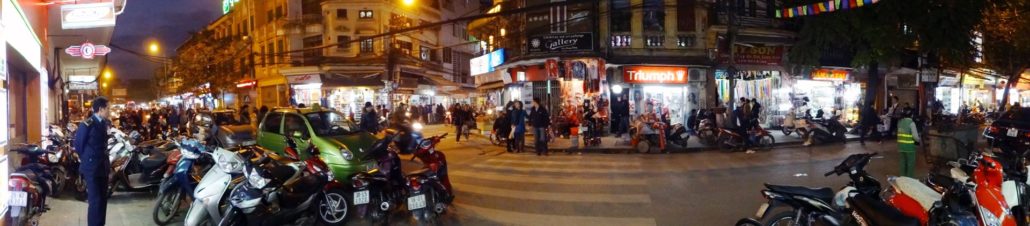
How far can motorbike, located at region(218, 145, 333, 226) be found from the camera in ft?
20.6

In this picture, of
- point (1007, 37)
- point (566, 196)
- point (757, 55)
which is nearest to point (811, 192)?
point (566, 196)

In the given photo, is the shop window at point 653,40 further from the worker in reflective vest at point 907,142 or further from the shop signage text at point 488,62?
the worker in reflective vest at point 907,142

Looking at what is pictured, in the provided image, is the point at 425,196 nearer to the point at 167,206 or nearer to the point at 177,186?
the point at 177,186

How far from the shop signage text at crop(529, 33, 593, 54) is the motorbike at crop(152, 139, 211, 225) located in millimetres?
14653

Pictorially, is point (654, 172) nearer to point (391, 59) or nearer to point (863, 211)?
point (863, 211)

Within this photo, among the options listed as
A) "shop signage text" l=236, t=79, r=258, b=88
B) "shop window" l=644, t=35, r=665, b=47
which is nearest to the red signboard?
"shop window" l=644, t=35, r=665, b=47

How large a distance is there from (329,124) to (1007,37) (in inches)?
971

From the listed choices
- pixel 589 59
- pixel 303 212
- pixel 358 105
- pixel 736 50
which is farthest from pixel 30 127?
pixel 358 105

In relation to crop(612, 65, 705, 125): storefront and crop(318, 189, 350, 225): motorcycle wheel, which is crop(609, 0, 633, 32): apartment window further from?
crop(318, 189, 350, 225): motorcycle wheel

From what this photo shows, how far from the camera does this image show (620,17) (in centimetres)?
2183

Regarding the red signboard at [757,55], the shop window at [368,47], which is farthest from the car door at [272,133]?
the shop window at [368,47]

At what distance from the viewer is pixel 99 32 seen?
15.8m

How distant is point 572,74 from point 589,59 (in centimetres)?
76

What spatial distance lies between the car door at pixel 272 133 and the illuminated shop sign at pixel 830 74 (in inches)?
812
